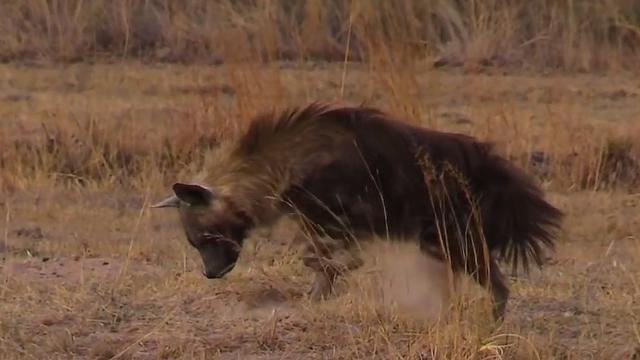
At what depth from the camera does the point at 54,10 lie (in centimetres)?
1614

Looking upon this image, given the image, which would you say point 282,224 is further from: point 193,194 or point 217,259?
point 193,194

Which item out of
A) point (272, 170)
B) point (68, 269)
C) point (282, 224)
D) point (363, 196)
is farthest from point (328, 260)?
point (68, 269)

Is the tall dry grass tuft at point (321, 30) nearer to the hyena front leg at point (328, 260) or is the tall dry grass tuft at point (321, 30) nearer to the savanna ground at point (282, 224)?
the savanna ground at point (282, 224)

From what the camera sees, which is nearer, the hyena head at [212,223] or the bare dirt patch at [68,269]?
the hyena head at [212,223]

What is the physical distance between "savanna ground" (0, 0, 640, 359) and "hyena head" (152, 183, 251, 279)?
0.15m

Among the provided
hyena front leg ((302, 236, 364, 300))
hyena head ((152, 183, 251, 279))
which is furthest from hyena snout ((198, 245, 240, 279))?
hyena front leg ((302, 236, 364, 300))

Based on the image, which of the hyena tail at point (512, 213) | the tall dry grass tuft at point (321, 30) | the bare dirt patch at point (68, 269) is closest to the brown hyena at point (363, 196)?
the hyena tail at point (512, 213)

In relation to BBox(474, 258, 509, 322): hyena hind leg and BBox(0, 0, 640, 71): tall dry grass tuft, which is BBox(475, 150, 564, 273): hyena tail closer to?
BBox(474, 258, 509, 322): hyena hind leg

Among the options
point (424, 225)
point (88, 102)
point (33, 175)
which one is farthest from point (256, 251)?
point (88, 102)

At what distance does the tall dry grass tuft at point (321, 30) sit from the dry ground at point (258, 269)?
192 cm

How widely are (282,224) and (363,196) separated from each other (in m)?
1.18

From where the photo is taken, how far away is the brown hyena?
21.7ft

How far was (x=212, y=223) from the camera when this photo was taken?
6977mm

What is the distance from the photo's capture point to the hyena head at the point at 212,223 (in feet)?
22.8
